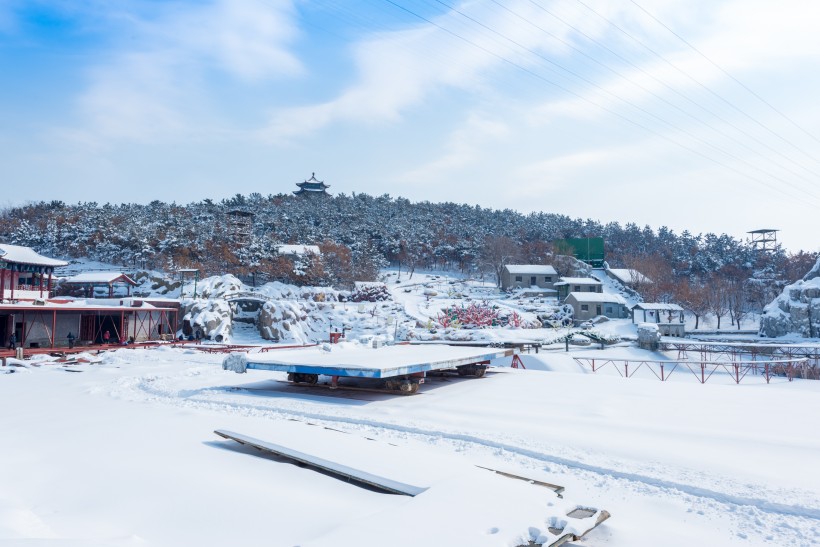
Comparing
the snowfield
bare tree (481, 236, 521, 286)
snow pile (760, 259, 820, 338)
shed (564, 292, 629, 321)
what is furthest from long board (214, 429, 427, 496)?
bare tree (481, 236, 521, 286)

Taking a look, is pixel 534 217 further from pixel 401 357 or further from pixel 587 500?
pixel 587 500

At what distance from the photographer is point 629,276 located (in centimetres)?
6444

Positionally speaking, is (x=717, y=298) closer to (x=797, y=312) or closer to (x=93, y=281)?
(x=797, y=312)

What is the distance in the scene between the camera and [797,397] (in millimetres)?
A: 15312

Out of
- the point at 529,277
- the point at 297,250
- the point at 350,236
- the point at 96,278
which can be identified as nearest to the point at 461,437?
the point at 96,278

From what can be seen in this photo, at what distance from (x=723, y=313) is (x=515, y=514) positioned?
60.7 metres

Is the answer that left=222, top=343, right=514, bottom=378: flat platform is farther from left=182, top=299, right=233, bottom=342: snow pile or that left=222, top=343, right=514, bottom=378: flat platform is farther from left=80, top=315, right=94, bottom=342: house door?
left=80, top=315, right=94, bottom=342: house door

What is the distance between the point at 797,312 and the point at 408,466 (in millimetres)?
45090

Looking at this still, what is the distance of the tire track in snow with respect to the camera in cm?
655

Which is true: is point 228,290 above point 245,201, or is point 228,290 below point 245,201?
below

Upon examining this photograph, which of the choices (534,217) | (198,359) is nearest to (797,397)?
(198,359)

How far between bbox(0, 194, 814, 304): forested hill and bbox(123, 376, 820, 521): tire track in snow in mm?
38401

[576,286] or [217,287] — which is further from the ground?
[576,286]

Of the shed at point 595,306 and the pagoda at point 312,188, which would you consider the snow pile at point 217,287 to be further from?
the pagoda at point 312,188
